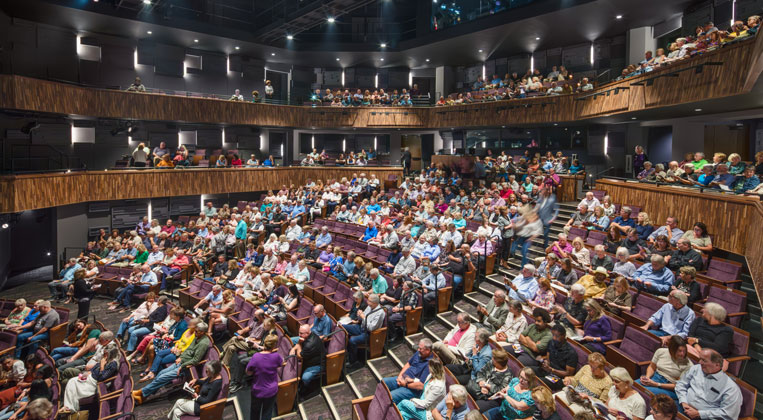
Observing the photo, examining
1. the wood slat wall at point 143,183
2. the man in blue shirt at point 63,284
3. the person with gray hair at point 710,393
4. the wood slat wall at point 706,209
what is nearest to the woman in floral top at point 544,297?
the person with gray hair at point 710,393

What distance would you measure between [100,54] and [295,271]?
13181 mm

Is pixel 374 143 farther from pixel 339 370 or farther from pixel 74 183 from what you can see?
pixel 339 370

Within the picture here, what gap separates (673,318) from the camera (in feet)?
15.8

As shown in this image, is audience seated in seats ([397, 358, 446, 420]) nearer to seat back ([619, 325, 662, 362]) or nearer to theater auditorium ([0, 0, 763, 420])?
theater auditorium ([0, 0, 763, 420])

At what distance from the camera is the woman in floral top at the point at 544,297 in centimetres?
578

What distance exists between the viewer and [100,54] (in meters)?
15.5

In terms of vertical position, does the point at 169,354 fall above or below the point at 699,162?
below

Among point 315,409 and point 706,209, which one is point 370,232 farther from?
point 706,209

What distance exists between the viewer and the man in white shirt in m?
4.92

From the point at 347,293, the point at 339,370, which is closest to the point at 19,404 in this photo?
the point at 339,370

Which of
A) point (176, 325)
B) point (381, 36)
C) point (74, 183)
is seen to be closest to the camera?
point (176, 325)

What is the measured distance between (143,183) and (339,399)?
11874 mm

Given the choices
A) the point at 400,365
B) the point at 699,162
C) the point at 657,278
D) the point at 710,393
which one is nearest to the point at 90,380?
the point at 400,365

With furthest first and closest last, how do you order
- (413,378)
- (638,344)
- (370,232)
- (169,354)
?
(370,232) → (169,354) → (413,378) → (638,344)
